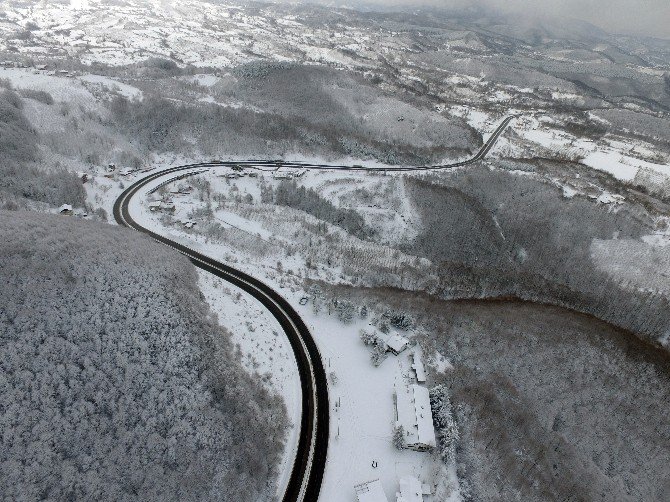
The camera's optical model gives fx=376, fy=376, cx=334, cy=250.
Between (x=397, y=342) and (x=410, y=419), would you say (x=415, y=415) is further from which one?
(x=397, y=342)

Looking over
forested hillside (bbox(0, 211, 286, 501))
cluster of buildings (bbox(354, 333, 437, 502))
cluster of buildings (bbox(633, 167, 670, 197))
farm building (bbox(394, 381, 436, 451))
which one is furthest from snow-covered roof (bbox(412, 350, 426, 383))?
cluster of buildings (bbox(633, 167, 670, 197))

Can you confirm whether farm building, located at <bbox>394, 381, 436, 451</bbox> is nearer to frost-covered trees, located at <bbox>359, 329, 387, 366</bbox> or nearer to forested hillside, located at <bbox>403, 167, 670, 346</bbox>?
frost-covered trees, located at <bbox>359, 329, 387, 366</bbox>

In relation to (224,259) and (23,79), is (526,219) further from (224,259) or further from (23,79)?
(23,79)

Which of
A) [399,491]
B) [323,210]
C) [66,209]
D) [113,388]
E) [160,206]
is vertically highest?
[113,388]

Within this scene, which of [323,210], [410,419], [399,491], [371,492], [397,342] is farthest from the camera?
[323,210]

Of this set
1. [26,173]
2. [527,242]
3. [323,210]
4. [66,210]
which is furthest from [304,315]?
[527,242]

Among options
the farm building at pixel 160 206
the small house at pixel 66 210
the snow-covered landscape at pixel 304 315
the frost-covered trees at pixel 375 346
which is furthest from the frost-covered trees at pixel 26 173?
the frost-covered trees at pixel 375 346

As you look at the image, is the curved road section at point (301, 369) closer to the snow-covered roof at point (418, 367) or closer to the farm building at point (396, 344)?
the farm building at point (396, 344)
